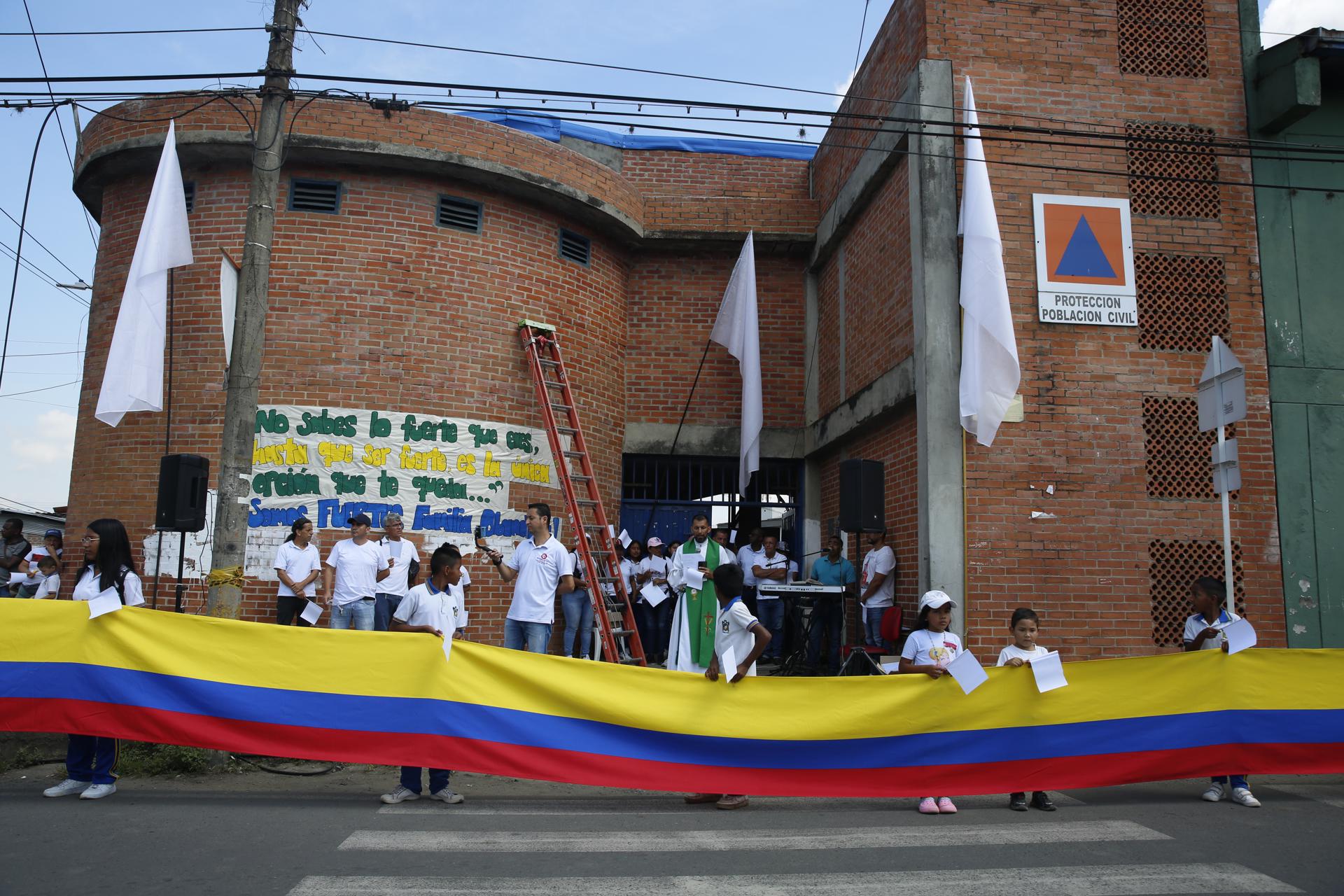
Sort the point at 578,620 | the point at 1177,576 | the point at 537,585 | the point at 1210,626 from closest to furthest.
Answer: the point at 1210,626, the point at 537,585, the point at 1177,576, the point at 578,620

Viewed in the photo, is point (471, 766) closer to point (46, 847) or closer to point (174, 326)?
point (46, 847)

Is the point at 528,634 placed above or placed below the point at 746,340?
below

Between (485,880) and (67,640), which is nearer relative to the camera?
(485,880)

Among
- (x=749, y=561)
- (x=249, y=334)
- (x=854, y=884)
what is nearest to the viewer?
(x=854, y=884)

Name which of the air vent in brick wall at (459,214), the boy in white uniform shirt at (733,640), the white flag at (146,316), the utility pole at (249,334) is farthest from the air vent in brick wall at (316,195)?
the boy in white uniform shirt at (733,640)

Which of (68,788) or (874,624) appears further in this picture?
(874,624)

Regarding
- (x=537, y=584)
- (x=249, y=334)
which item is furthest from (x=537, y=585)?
(x=249, y=334)

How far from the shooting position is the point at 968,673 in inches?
254

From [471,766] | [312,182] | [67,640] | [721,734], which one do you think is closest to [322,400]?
[312,182]

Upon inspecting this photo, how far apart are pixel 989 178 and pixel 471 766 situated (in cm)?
775

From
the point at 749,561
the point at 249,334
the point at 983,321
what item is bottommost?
the point at 749,561

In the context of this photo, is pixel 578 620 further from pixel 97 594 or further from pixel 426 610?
pixel 97 594

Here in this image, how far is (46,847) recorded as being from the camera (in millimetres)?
5012

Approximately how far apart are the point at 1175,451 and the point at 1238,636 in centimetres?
365
